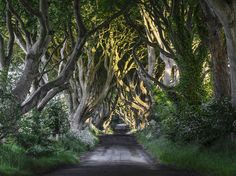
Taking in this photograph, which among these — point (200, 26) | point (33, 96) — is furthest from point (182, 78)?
point (33, 96)

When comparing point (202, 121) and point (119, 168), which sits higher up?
point (202, 121)

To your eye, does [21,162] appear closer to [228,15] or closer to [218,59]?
[228,15]

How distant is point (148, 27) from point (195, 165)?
1647cm

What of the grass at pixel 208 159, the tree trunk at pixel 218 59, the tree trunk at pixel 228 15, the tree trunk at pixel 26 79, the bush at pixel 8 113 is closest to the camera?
the grass at pixel 208 159

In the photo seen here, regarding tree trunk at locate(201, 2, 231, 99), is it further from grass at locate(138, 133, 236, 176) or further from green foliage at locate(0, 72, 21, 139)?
green foliage at locate(0, 72, 21, 139)

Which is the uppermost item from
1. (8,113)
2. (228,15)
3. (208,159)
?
(228,15)

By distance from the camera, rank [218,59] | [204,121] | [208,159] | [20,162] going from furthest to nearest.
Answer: [218,59], [204,121], [208,159], [20,162]

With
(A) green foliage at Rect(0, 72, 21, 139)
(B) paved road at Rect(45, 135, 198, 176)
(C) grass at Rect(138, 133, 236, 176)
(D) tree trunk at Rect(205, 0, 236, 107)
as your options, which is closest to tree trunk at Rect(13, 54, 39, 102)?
(A) green foliage at Rect(0, 72, 21, 139)

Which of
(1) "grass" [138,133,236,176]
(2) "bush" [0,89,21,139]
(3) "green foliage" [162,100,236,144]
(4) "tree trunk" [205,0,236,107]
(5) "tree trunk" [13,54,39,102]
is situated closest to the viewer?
(1) "grass" [138,133,236,176]

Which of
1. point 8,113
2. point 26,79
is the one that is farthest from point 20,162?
point 26,79

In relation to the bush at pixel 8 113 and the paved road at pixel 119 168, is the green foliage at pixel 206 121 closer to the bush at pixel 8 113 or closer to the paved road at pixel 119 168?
the paved road at pixel 119 168

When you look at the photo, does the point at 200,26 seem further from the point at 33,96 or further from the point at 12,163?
→ the point at 12,163

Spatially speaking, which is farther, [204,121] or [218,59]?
[218,59]

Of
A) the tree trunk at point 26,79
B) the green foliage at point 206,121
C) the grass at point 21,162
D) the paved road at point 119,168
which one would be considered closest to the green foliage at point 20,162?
the grass at point 21,162
